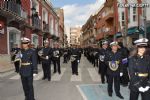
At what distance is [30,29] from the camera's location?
37.8 meters

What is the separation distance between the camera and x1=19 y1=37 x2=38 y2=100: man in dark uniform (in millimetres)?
10438

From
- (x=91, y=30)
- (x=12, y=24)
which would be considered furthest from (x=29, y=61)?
(x=91, y=30)

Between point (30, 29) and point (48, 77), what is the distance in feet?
70.3

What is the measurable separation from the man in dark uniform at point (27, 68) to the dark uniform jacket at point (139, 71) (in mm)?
3515

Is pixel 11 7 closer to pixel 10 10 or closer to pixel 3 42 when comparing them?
pixel 10 10

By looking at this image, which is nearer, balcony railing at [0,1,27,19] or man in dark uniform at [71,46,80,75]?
man in dark uniform at [71,46,80,75]

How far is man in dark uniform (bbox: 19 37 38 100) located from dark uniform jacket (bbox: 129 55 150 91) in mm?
3515

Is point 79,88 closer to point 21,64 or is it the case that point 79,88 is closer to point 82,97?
point 82,97

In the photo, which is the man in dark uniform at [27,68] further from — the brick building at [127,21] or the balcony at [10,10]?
the brick building at [127,21]

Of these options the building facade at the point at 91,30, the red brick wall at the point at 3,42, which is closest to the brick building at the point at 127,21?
the red brick wall at the point at 3,42

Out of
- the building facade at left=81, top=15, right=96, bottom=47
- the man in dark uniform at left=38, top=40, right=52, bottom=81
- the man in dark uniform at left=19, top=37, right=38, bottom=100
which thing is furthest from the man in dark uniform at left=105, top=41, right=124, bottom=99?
the building facade at left=81, top=15, right=96, bottom=47

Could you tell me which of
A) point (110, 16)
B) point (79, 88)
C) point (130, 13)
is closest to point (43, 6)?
point (110, 16)

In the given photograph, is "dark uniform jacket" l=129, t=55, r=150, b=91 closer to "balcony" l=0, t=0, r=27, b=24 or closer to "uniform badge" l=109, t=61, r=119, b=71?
"uniform badge" l=109, t=61, r=119, b=71

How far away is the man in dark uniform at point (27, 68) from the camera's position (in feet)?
34.2
